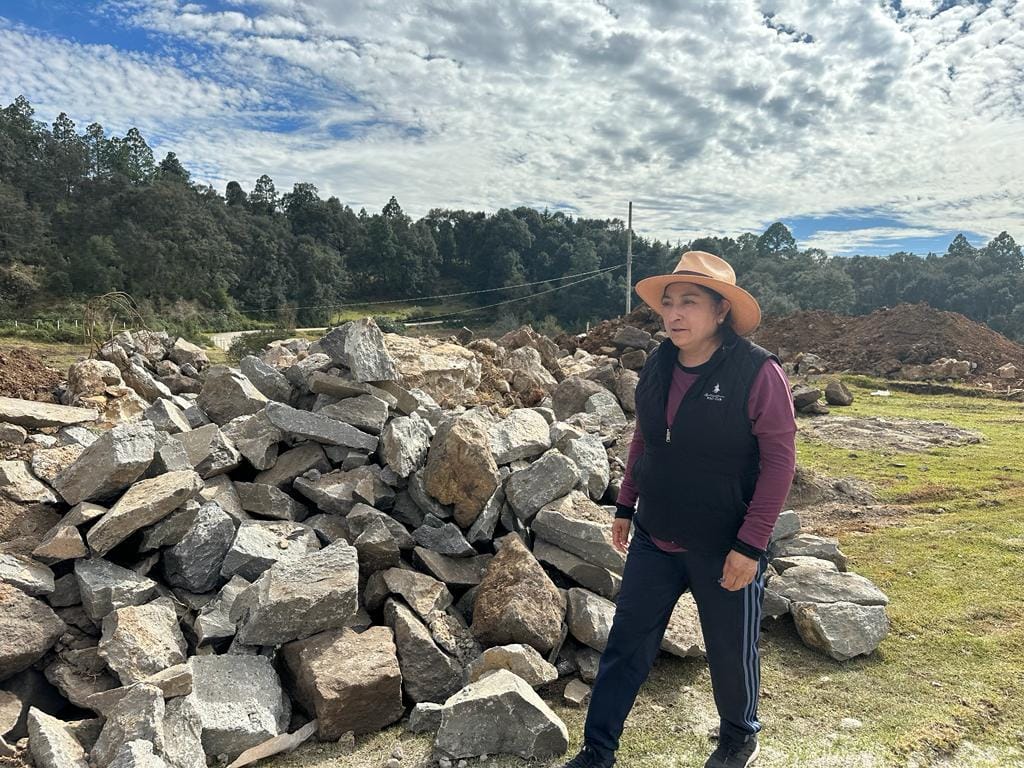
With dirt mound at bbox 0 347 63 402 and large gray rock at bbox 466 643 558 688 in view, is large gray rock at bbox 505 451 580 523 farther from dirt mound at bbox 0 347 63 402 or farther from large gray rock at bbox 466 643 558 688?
dirt mound at bbox 0 347 63 402

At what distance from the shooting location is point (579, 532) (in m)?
4.16

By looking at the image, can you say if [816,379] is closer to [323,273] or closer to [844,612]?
[844,612]

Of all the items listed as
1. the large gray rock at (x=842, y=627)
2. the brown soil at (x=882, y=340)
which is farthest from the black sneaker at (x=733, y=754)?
the brown soil at (x=882, y=340)

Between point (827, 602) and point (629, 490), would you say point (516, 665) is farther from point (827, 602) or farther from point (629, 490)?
point (827, 602)

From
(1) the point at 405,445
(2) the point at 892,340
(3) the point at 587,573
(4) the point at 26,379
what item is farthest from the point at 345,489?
(2) the point at 892,340

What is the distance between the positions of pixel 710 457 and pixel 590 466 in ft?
9.92

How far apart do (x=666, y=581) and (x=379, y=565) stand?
1984 mm

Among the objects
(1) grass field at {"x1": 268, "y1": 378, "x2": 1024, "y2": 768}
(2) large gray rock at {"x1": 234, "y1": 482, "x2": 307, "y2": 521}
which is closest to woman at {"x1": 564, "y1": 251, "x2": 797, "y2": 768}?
(1) grass field at {"x1": 268, "y1": 378, "x2": 1024, "y2": 768}

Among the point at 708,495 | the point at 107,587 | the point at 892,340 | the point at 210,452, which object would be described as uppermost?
the point at 708,495

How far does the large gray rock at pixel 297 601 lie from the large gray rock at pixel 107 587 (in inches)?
20.7

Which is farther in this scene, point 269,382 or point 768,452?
point 269,382

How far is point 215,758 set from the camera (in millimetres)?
2891

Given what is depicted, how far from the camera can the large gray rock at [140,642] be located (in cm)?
308

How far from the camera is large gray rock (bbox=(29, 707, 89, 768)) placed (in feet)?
8.49
